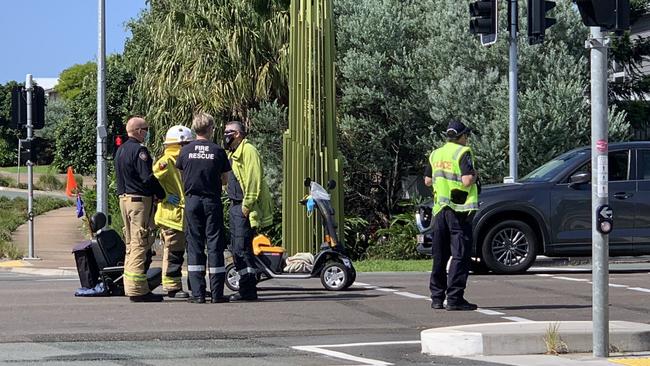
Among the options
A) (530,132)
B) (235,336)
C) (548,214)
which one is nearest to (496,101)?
(530,132)

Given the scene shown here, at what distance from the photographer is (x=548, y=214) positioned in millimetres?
16875

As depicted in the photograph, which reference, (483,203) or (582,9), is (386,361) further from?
(483,203)

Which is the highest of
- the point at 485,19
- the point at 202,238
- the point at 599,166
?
the point at 485,19

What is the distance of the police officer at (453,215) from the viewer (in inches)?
471

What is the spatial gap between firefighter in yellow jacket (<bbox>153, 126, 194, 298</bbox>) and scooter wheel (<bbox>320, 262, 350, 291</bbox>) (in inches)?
70.0

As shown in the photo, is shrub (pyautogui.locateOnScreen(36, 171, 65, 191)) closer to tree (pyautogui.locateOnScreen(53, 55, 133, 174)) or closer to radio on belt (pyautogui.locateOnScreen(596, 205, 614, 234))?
tree (pyautogui.locateOnScreen(53, 55, 133, 174))

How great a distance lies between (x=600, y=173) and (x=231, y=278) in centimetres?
641

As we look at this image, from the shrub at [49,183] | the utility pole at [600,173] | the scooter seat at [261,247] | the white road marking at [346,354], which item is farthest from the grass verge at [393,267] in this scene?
the shrub at [49,183]

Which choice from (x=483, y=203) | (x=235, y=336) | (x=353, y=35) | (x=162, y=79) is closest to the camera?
(x=235, y=336)

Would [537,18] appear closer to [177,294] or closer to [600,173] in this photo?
[177,294]

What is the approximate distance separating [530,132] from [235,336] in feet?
50.0

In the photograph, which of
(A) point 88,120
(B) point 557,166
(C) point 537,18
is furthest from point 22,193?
(B) point 557,166

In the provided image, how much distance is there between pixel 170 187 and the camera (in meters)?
12.9

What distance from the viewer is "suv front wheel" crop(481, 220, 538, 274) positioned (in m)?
16.8
